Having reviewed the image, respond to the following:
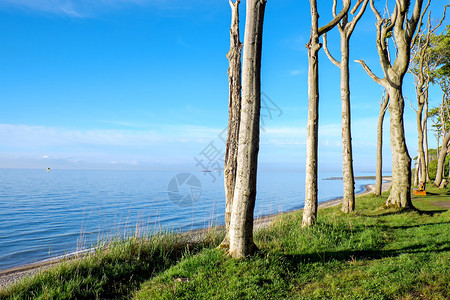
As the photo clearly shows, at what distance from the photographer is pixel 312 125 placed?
32.0 ft

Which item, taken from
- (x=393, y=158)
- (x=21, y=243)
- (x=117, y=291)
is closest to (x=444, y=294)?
(x=117, y=291)

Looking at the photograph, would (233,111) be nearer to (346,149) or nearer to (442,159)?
(346,149)

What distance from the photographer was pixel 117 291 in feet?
18.3

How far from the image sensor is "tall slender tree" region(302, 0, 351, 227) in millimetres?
9336

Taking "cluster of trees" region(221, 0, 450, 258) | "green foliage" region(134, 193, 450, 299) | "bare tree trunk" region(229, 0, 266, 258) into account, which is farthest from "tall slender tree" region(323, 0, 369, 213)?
"bare tree trunk" region(229, 0, 266, 258)

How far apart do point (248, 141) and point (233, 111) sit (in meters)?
1.92

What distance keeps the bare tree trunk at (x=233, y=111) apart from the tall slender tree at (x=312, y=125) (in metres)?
3.03

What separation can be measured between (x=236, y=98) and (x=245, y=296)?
4.60 metres

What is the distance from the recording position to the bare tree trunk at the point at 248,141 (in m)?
5.84

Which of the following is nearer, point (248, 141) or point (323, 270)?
point (323, 270)

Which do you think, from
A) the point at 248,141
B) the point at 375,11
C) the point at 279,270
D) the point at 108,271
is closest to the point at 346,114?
the point at 375,11

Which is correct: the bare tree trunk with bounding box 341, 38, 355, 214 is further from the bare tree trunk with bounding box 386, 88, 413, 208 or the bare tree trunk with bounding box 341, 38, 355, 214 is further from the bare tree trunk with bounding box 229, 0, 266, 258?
the bare tree trunk with bounding box 229, 0, 266, 258

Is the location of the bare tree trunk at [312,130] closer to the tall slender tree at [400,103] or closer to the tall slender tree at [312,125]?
the tall slender tree at [312,125]

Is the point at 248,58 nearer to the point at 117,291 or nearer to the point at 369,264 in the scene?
the point at 369,264
